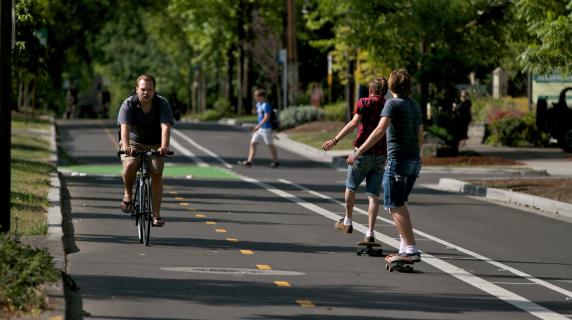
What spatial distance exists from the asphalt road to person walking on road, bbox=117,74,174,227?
26.6 inches

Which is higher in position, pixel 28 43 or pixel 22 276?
pixel 28 43

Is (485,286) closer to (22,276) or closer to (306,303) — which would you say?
(306,303)

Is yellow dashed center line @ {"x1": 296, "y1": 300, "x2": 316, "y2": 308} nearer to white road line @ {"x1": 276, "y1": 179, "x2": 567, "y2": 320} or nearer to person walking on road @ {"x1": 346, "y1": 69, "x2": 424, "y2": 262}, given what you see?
white road line @ {"x1": 276, "y1": 179, "x2": 567, "y2": 320}

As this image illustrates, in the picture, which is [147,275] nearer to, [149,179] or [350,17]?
[149,179]

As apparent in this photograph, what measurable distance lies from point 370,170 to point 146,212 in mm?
2364

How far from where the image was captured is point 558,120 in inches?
1630

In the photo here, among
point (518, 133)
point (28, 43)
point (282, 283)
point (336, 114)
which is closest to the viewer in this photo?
point (282, 283)

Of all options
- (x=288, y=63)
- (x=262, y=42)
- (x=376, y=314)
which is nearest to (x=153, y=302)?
(x=376, y=314)

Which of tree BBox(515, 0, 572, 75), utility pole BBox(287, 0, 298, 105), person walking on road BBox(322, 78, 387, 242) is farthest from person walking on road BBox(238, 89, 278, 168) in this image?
utility pole BBox(287, 0, 298, 105)

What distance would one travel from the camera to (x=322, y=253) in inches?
600

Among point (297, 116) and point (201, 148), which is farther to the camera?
point (297, 116)

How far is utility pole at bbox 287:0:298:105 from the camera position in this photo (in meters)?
55.2

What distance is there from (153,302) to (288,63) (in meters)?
47.0

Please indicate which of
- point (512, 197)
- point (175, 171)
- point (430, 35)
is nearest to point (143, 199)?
point (512, 197)
